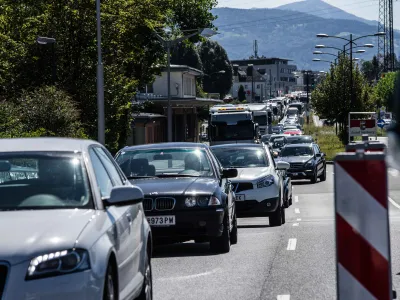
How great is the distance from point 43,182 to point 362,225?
3342mm

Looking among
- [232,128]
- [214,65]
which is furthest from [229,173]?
[214,65]

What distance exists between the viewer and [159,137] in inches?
3260

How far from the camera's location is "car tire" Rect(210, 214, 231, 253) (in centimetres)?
1480

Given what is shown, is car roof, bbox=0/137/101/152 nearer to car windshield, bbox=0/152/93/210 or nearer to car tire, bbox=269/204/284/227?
car windshield, bbox=0/152/93/210

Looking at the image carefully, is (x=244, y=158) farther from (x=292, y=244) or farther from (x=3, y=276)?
(x=3, y=276)

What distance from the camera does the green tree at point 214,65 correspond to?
471 ft

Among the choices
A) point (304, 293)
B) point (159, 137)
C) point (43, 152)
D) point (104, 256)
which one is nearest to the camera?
point (104, 256)

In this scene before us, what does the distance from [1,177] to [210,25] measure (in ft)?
187

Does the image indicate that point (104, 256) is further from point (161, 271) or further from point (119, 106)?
point (119, 106)

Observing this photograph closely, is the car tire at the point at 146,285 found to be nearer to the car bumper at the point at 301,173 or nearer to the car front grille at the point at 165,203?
the car front grille at the point at 165,203

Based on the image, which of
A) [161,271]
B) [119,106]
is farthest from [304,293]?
[119,106]

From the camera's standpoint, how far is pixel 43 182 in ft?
26.6

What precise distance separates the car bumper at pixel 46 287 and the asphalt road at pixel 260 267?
2607 mm

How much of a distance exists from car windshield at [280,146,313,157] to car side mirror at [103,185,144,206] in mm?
37020
